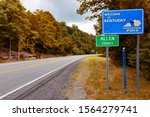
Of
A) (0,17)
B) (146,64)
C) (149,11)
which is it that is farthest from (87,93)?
(0,17)

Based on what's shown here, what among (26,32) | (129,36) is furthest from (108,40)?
(26,32)

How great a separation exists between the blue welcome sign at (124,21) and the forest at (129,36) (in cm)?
328

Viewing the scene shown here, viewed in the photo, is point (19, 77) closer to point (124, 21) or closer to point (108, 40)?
point (108, 40)

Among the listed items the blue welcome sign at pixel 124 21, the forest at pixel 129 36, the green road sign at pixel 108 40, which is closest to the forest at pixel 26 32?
the forest at pixel 129 36

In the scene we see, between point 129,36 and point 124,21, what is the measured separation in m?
12.4

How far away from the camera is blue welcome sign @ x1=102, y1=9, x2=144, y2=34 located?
42.9ft

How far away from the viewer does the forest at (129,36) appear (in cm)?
1732

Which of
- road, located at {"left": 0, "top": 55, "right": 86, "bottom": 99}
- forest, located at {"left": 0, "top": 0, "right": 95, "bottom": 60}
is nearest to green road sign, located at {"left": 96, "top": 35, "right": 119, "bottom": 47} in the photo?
road, located at {"left": 0, "top": 55, "right": 86, "bottom": 99}

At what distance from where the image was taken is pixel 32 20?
7162 centimetres

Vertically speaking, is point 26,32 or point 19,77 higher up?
point 26,32

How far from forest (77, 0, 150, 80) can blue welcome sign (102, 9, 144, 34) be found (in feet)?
10.8

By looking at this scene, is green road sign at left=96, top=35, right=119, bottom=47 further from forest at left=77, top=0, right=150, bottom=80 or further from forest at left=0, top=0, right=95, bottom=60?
forest at left=0, top=0, right=95, bottom=60

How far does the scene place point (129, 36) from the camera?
83.6ft

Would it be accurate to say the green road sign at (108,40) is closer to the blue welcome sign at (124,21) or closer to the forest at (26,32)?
the blue welcome sign at (124,21)
